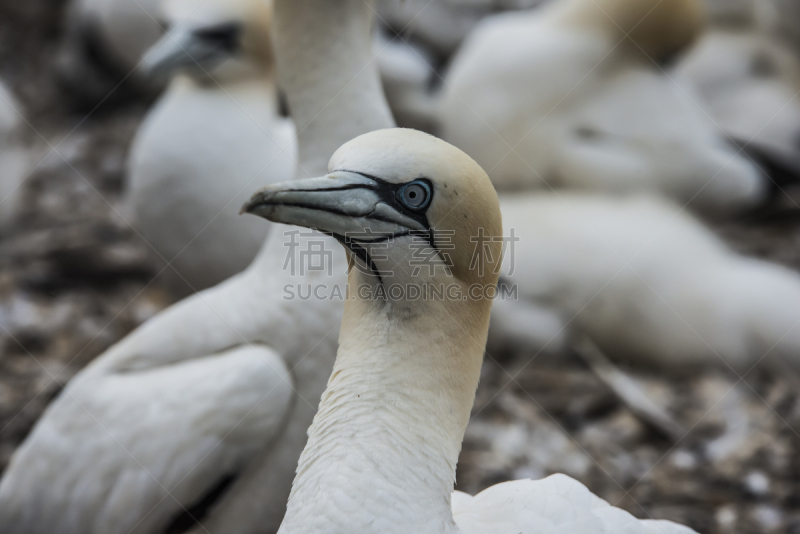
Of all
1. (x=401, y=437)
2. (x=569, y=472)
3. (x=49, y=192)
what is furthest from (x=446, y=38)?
(x=401, y=437)

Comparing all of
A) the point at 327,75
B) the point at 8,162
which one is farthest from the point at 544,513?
the point at 8,162

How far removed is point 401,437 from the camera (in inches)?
78.1

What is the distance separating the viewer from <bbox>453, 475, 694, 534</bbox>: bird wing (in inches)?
83.7

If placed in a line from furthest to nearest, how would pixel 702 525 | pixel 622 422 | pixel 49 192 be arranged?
pixel 49 192, pixel 622 422, pixel 702 525

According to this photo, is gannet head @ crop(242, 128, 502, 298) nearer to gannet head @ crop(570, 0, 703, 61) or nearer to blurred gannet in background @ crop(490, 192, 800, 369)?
blurred gannet in background @ crop(490, 192, 800, 369)

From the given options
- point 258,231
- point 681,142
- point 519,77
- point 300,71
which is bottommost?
point 681,142

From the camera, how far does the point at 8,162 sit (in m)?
6.14

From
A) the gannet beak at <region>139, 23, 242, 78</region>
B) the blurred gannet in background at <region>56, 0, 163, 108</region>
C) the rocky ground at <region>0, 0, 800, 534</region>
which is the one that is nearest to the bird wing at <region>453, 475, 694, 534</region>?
the rocky ground at <region>0, 0, 800, 534</region>

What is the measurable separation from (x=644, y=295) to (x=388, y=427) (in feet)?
12.2

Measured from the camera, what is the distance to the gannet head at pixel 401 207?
1.91 metres

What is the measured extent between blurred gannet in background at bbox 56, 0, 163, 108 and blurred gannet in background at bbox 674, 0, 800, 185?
5.13 metres

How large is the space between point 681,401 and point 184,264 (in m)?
2.98

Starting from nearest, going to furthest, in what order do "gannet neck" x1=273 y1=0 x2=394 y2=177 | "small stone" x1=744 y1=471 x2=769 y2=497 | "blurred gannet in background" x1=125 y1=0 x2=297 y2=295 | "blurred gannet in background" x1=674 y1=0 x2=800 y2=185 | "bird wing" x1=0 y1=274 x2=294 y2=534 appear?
1. "bird wing" x1=0 y1=274 x2=294 y2=534
2. "gannet neck" x1=273 y1=0 x2=394 y2=177
3. "small stone" x1=744 y1=471 x2=769 y2=497
4. "blurred gannet in background" x1=125 y1=0 x2=297 y2=295
5. "blurred gannet in background" x1=674 y1=0 x2=800 y2=185

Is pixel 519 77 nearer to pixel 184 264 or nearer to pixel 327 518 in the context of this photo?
pixel 184 264
